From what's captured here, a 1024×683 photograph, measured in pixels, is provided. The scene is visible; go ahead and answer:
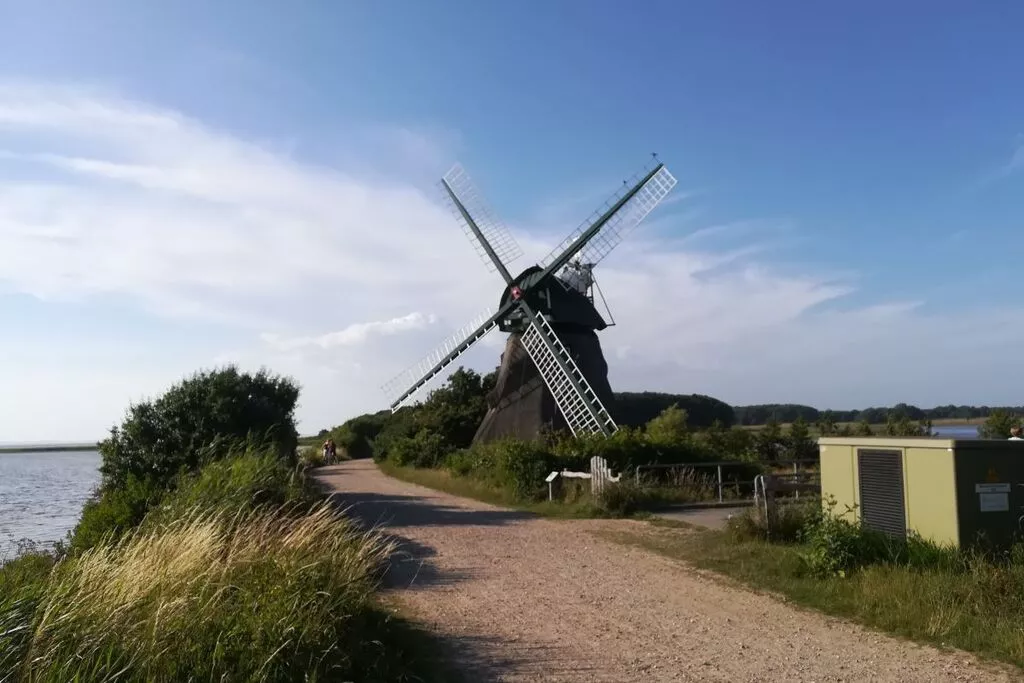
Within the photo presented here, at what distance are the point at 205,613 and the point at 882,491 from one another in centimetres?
794

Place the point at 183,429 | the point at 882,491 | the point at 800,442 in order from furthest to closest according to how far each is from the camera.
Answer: the point at 800,442
the point at 183,429
the point at 882,491

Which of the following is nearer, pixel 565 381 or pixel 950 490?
pixel 950 490

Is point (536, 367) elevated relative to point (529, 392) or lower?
elevated

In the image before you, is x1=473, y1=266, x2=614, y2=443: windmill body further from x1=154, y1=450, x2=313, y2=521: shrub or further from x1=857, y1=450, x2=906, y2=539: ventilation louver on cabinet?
x1=857, y1=450, x2=906, y2=539: ventilation louver on cabinet

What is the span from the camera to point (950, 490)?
8781mm

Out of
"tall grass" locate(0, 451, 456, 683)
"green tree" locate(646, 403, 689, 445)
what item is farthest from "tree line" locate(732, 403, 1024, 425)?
"tall grass" locate(0, 451, 456, 683)

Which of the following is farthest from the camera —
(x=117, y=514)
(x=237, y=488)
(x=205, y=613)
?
(x=117, y=514)

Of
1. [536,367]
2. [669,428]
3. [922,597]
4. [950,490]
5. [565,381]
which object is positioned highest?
[536,367]

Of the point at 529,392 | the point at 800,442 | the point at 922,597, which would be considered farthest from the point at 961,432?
the point at 922,597

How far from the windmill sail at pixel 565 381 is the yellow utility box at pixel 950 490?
16851 mm

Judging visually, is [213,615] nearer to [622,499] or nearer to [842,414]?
[622,499]

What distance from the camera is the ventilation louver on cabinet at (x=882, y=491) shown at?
9555 millimetres

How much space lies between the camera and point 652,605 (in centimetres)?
859

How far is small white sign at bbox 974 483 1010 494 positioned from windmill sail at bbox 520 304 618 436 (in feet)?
58.4
